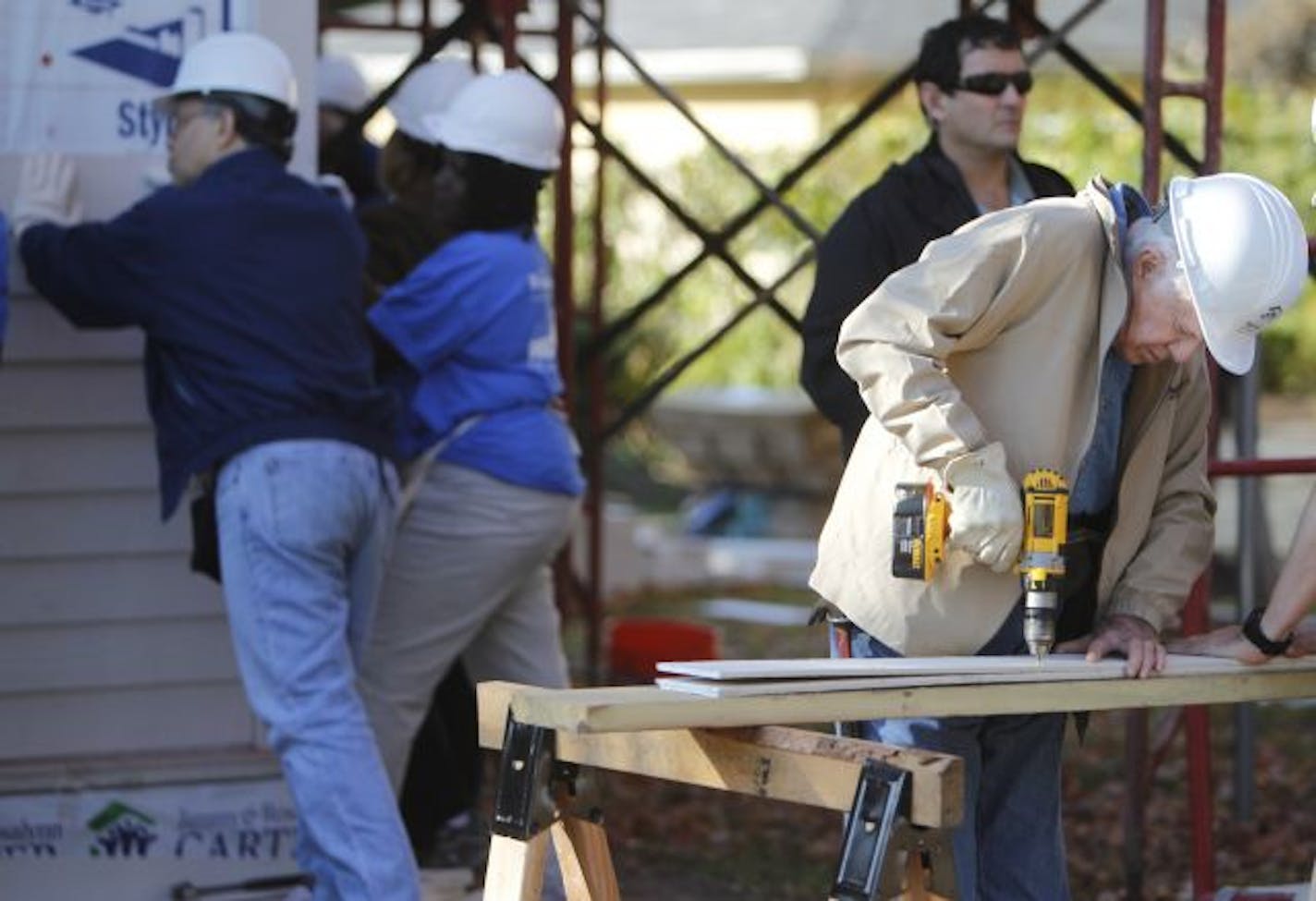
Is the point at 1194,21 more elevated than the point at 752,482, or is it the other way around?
the point at 1194,21

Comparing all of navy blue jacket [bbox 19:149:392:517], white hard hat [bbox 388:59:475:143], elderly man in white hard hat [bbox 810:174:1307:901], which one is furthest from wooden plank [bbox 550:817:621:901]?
white hard hat [bbox 388:59:475:143]

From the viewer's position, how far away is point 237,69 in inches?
220

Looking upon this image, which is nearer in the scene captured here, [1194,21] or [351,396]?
[351,396]

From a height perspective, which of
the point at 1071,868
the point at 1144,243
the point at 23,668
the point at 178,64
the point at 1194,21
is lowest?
the point at 1071,868

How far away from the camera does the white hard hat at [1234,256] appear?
4.03m

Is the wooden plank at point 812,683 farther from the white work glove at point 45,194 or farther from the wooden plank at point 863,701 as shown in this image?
the white work glove at point 45,194

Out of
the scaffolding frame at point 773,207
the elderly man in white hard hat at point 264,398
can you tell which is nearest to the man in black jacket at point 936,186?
the scaffolding frame at point 773,207

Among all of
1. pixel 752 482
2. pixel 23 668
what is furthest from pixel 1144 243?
pixel 752 482

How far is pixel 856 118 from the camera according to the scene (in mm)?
7996

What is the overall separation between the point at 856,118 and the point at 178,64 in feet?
8.71

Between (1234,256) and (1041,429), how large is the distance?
1.44ft

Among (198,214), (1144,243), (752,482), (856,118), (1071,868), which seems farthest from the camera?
(752,482)

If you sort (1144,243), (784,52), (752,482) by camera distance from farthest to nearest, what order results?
(784,52), (752,482), (1144,243)

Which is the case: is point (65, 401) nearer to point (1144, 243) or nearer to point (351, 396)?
point (351, 396)
